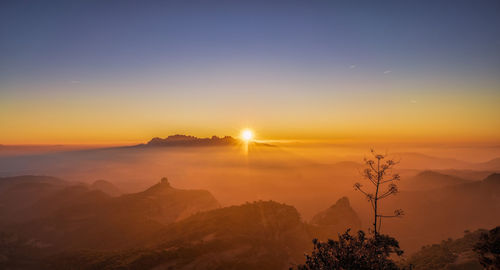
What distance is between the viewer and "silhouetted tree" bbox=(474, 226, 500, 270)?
1727cm

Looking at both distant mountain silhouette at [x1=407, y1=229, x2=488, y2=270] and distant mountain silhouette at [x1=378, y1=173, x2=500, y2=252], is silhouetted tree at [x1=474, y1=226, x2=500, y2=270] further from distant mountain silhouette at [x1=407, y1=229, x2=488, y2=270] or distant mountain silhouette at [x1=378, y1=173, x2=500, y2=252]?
distant mountain silhouette at [x1=378, y1=173, x2=500, y2=252]

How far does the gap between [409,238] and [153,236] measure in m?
108

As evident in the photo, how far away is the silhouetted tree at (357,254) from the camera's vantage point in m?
15.3

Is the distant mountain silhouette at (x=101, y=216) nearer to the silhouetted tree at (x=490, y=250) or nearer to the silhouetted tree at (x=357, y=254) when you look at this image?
the silhouetted tree at (x=357, y=254)

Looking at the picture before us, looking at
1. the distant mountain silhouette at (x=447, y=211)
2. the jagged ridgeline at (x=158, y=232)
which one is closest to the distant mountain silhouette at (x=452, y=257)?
the jagged ridgeline at (x=158, y=232)

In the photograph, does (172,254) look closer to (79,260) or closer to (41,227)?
(79,260)

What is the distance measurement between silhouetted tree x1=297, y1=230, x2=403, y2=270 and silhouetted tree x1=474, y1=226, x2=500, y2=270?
24.6 ft

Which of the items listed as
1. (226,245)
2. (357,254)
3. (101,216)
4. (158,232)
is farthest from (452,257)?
(101,216)

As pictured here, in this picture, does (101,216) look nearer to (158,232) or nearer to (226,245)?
(158,232)

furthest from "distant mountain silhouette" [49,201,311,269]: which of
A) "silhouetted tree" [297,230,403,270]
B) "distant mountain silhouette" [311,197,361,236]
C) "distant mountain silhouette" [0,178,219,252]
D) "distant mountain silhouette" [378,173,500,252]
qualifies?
"distant mountain silhouette" [378,173,500,252]

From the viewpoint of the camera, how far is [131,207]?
116750 mm

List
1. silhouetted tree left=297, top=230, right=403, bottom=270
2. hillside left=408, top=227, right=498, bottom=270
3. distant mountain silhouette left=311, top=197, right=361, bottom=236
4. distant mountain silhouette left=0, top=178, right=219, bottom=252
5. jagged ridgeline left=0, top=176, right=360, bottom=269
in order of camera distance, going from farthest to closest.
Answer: distant mountain silhouette left=311, top=197, right=361, bottom=236 → distant mountain silhouette left=0, top=178, right=219, bottom=252 → jagged ridgeline left=0, top=176, right=360, bottom=269 → hillside left=408, top=227, right=498, bottom=270 → silhouetted tree left=297, top=230, right=403, bottom=270

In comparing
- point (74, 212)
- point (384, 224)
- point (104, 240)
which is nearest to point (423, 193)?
point (384, 224)

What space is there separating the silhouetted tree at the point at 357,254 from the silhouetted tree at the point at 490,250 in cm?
750
